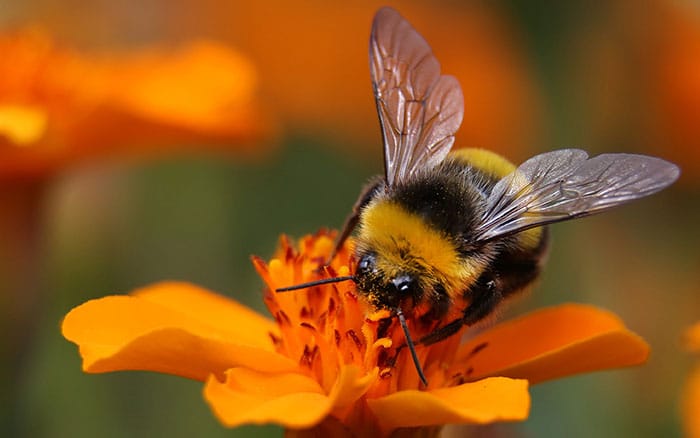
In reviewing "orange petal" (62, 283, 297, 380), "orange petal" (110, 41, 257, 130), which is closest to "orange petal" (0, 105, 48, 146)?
"orange petal" (110, 41, 257, 130)

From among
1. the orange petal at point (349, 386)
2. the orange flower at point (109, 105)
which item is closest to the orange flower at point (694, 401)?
the orange petal at point (349, 386)

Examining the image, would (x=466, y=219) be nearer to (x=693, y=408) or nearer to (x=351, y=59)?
(x=693, y=408)

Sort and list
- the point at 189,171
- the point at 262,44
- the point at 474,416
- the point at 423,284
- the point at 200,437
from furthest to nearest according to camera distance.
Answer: the point at 262,44, the point at 189,171, the point at 200,437, the point at 423,284, the point at 474,416

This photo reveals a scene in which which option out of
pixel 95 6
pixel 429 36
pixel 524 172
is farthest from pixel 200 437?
pixel 95 6

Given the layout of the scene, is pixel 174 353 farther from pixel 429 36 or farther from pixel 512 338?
pixel 429 36

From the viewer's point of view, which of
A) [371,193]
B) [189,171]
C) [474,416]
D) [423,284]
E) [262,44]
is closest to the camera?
[474,416]

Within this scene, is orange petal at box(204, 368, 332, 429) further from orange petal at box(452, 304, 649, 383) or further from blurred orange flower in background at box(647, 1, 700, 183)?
blurred orange flower in background at box(647, 1, 700, 183)

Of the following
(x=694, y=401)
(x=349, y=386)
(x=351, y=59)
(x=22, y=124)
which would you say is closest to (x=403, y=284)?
(x=349, y=386)
